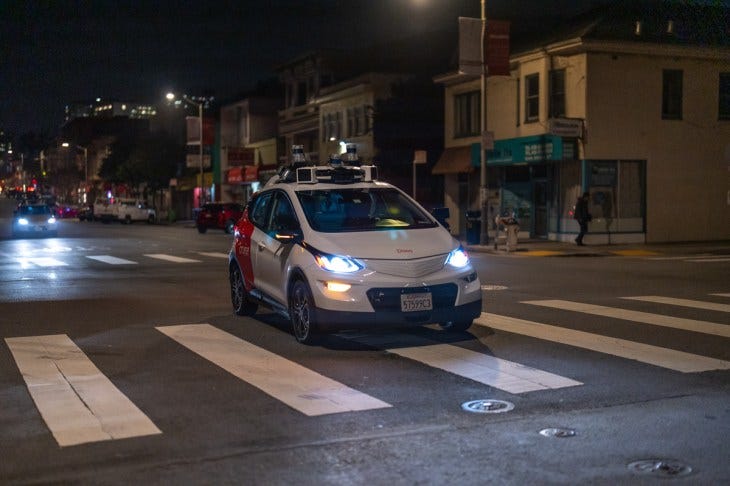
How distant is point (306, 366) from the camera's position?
29.0ft

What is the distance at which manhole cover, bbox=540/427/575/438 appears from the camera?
6277 mm

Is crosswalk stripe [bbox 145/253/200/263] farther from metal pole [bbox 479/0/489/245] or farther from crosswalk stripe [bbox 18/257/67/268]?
metal pole [bbox 479/0/489/245]

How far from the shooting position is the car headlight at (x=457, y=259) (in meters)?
9.91

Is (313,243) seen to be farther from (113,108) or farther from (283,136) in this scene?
(113,108)

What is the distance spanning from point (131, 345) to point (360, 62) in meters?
46.3

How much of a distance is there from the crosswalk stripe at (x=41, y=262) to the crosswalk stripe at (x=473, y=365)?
14145mm

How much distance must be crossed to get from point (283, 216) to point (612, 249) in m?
19.4

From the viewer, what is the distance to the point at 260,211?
39.3ft

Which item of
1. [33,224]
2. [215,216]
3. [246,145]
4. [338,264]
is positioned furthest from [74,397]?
[246,145]

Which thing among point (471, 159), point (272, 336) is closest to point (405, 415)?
point (272, 336)

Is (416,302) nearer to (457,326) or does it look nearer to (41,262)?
(457,326)

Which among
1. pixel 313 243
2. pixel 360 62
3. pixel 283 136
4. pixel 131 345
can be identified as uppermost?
pixel 360 62

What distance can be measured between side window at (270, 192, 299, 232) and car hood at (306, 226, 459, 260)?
682mm

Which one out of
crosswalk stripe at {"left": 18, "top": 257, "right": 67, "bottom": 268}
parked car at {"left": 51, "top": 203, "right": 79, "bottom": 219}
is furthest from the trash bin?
parked car at {"left": 51, "top": 203, "right": 79, "bottom": 219}
